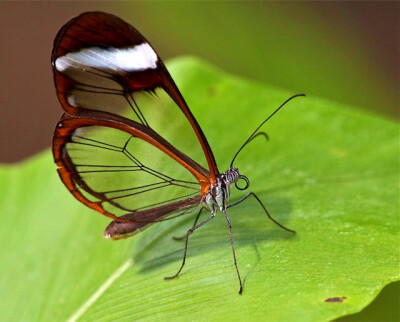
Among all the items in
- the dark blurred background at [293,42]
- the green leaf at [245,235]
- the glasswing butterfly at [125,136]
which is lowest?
the dark blurred background at [293,42]

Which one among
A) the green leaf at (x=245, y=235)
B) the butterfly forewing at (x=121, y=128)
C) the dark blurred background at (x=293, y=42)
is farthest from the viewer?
the dark blurred background at (x=293, y=42)

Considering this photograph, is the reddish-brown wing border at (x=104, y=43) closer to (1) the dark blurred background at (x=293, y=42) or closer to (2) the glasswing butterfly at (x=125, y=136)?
(2) the glasswing butterfly at (x=125, y=136)

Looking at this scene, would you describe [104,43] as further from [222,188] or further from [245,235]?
[245,235]

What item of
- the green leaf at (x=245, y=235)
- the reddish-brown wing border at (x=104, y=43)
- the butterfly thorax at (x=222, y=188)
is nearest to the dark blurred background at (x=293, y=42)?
the green leaf at (x=245, y=235)

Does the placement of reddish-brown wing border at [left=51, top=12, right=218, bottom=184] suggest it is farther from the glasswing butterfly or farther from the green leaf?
the green leaf

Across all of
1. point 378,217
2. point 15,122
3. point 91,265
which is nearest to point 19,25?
point 15,122

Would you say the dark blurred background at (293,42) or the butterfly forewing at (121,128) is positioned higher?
the butterfly forewing at (121,128)

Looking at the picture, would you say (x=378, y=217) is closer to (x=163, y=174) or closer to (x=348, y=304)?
(x=348, y=304)
